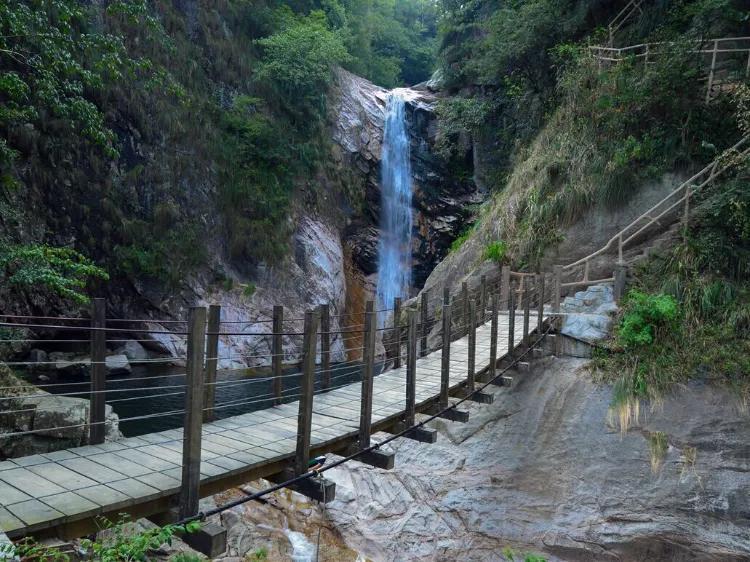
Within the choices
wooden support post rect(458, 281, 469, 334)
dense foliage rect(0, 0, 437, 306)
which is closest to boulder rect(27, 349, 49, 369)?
dense foliage rect(0, 0, 437, 306)

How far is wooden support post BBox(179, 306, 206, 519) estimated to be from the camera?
8.94ft

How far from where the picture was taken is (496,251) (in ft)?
37.0

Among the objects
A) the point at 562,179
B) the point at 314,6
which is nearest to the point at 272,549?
the point at 562,179

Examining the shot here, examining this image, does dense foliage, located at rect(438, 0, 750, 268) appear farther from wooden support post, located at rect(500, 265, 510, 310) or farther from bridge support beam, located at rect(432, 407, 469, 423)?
bridge support beam, located at rect(432, 407, 469, 423)

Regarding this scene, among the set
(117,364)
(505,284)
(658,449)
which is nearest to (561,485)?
(658,449)

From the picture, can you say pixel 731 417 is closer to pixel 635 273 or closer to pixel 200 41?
pixel 635 273

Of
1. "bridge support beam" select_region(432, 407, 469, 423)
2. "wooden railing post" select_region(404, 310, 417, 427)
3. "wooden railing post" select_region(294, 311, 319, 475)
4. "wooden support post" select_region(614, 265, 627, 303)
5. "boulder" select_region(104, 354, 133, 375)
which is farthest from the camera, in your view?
"boulder" select_region(104, 354, 133, 375)

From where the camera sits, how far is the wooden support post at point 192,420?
8.94 ft

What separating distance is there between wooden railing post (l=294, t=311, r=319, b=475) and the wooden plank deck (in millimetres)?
91

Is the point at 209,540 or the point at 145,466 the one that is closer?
the point at 209,540

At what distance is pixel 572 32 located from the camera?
13.2m

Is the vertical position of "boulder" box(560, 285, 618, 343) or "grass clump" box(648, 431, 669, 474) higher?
"boulder" box(560, 285, 618, 343)

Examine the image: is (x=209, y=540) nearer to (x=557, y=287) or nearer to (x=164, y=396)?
(x=164, y=396)

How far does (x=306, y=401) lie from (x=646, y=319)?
610 centimetres
